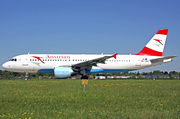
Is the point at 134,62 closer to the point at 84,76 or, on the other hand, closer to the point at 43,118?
the point at 84,76

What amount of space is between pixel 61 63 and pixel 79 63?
3637mm

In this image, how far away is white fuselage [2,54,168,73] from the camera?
1277 inches

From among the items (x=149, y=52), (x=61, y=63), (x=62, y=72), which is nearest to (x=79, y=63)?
(x=62, y=72)

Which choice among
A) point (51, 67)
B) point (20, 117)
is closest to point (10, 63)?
point (51, 67)

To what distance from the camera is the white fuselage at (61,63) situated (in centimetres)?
3244

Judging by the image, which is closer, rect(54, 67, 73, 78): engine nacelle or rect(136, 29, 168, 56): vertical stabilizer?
rect(54, 67, 73, 78): engine nacelle

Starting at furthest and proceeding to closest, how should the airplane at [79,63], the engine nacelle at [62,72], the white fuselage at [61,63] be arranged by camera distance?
the white fuselage at [61,63] < the airplane at [79,63] < the engine nacelle at [62,72]

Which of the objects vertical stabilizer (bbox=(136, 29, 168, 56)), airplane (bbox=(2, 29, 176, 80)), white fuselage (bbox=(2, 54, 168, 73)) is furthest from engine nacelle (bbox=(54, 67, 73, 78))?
vertical stabilizer (bbox=(136, 29, 168, 56))

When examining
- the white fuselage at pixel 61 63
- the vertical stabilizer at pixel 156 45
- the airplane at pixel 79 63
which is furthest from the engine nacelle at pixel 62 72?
the vertical stabilizer at pixel 156 45

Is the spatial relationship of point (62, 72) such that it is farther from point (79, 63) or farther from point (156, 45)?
point (156, 45)

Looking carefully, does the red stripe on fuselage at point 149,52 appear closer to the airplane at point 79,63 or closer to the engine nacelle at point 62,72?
the airplane at point 79,63

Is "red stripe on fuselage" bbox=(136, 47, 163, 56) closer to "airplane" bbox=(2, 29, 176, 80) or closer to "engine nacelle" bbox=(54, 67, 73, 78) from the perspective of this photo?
"airplane" bbox=(2, 29, 176, 80)

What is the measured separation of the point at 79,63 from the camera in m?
30.6

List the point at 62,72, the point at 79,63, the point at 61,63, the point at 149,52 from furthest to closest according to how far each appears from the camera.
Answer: the point at 149,52 → the point at 61,63 → the point at 79,63 → the point at 62,72
